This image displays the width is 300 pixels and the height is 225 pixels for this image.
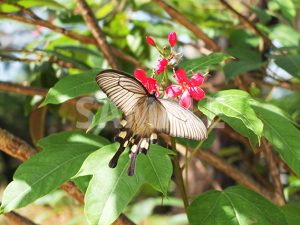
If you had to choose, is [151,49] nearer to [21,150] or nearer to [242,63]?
[242,63]

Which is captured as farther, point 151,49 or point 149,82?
point 151,49

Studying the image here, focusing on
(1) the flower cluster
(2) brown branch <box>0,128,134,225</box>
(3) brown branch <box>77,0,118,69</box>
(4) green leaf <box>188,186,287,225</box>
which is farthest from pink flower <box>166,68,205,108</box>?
(3) brown branch <box>77,0,118,69</box>

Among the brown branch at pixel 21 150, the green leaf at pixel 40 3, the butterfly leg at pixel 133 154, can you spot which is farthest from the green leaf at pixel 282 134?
the green leaf at pixel 40 3

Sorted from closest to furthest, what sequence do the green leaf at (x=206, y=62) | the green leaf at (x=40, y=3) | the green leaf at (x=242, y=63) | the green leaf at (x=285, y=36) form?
the green leaf at (x=206, y=62) → the green leaf at (x=242, y=63) → the green leaf at (x=40, y=3) → the green leaf at (x=285, y=36)

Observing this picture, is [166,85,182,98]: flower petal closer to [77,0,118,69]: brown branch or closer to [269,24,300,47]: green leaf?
[77,0,118,69]: brown branch

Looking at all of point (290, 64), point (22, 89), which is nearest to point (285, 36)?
point (290, 64)

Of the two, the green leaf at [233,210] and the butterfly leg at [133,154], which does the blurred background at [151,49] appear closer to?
the green leaf at [233,210]
